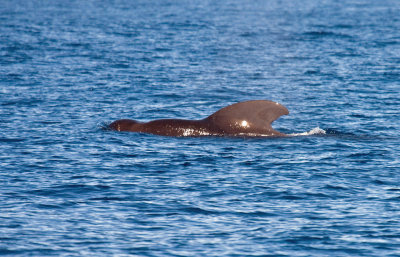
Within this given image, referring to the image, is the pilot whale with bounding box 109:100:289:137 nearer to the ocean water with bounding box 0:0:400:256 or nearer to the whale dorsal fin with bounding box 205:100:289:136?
the whale dorsal fin with bounding box 205:100:289:136

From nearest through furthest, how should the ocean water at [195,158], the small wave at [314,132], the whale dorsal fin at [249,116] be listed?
the ocean water at [195,158], the whale dorsal fin at [249,116], the small wave at [314,132]

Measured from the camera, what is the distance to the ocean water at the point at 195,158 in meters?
15.3

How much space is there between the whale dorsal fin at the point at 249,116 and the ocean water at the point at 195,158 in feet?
1.80

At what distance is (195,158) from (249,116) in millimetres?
3037

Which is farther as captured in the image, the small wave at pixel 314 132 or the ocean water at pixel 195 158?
the small wave at pixel 314 132

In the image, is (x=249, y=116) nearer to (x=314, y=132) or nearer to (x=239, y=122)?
(x=239, y=122)

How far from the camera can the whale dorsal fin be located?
76.2 ft

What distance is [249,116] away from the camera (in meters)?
23.2

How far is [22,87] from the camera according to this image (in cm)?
3394

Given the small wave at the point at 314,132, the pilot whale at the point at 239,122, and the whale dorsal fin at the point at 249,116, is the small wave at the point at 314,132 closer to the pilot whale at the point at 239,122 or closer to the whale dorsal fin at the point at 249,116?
the pilot whale at the point at 239,122

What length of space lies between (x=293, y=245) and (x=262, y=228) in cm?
101

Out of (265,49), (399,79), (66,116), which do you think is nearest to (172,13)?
(265,49)

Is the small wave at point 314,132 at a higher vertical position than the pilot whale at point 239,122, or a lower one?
lower

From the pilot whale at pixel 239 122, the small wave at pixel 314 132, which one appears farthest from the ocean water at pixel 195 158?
the pilot whale at pixel 239 122
